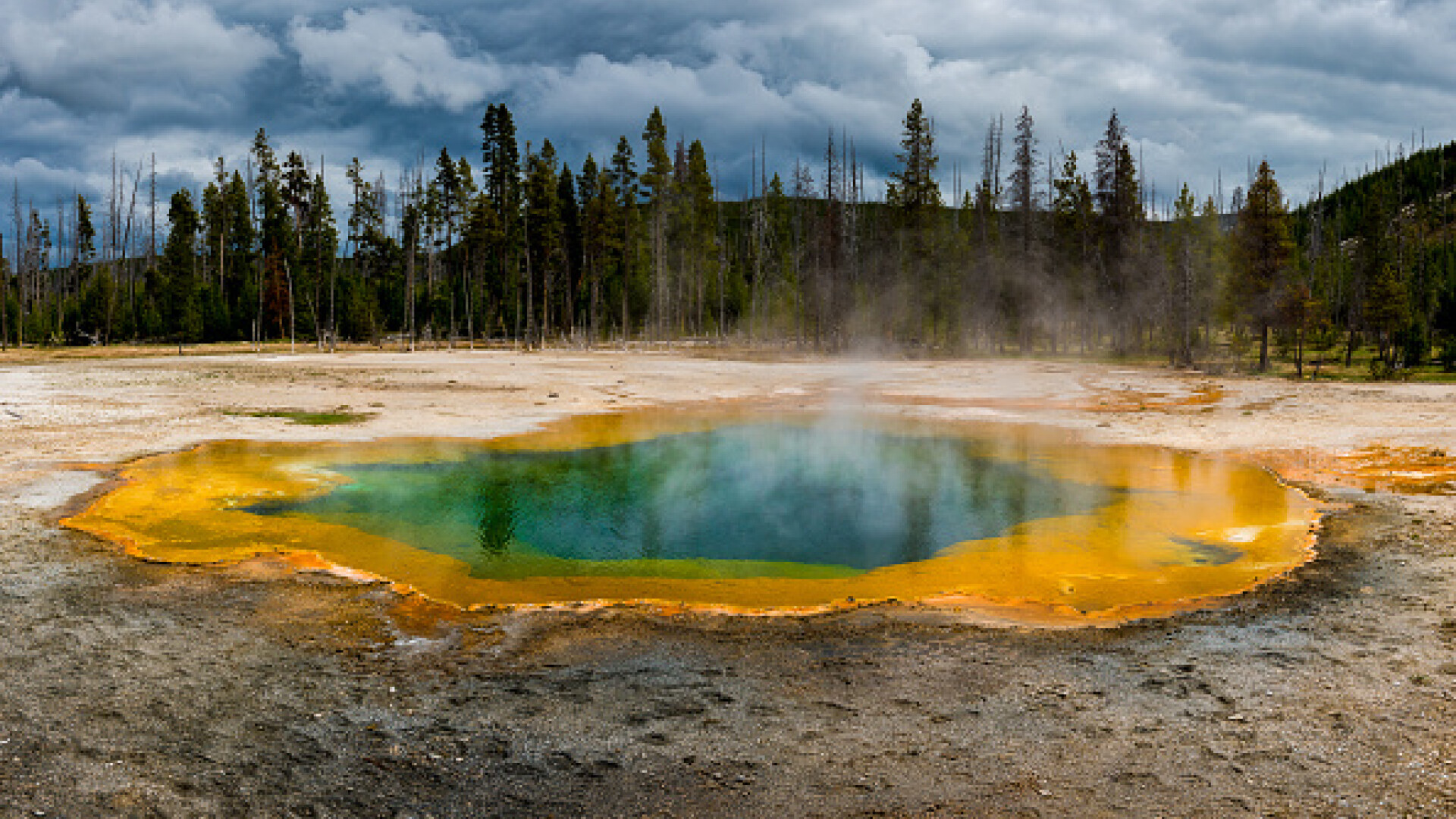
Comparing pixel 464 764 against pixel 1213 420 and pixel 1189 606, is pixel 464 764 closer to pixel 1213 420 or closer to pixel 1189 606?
pixel 1189 606

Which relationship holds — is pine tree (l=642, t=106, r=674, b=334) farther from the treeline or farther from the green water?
the green water

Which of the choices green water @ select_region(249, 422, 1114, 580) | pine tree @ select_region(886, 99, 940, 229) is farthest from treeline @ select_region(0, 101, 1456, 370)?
green water @ select_region(249, 422, 1114, 580)

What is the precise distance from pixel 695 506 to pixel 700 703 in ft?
25.8

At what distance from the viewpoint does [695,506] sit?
1348 cm

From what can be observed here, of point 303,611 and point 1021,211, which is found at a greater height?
point 1021,211

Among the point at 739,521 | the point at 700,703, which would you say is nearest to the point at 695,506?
the point at 739,521

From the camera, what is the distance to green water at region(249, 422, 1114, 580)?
10.5 meters

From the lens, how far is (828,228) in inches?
2483

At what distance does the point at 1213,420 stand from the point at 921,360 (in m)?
30.6

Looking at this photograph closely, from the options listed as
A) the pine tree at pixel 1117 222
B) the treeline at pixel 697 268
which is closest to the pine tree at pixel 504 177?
the treeline at pixel 697 268

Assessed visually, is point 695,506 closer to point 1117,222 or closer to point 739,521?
point 739,521

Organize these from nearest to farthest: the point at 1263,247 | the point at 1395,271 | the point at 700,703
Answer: the point at 700,703, the point at 1263,247, the point at 1395,271

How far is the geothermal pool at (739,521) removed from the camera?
8906mm


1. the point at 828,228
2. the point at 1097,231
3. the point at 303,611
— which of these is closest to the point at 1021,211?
the point at 1097,231
